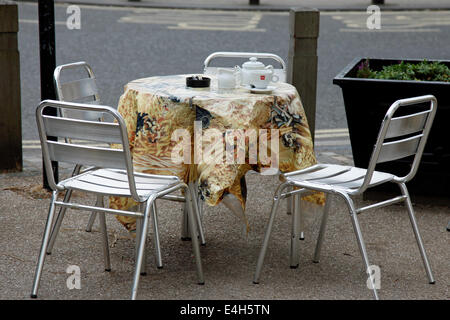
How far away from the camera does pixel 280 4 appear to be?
675 inches

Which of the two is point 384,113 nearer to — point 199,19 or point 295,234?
point 295,234

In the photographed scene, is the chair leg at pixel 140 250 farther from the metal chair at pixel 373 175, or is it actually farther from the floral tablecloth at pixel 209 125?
the metal chair at pixel 373 175

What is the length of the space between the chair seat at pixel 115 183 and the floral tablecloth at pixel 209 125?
0.18 m

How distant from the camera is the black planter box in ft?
17.9

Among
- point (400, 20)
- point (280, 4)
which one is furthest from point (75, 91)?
point (280, 4)

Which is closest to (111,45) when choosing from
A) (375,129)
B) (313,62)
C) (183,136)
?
(313,62)

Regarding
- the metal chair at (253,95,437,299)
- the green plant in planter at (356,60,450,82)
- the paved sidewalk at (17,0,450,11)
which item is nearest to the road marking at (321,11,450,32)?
the paved sidewalk at (17,0,450,11)

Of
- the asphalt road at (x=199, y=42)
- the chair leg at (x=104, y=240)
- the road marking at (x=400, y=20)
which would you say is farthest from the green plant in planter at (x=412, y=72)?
the road marking at (x=400, y=20)

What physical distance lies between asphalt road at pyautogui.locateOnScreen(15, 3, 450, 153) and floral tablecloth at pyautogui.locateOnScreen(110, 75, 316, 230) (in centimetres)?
276

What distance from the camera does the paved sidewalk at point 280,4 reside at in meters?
16.6

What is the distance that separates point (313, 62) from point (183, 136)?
2325mm

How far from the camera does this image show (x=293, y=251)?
14.5 feet

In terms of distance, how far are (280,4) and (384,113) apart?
1209cm

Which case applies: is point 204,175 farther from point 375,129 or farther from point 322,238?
point 375,129
